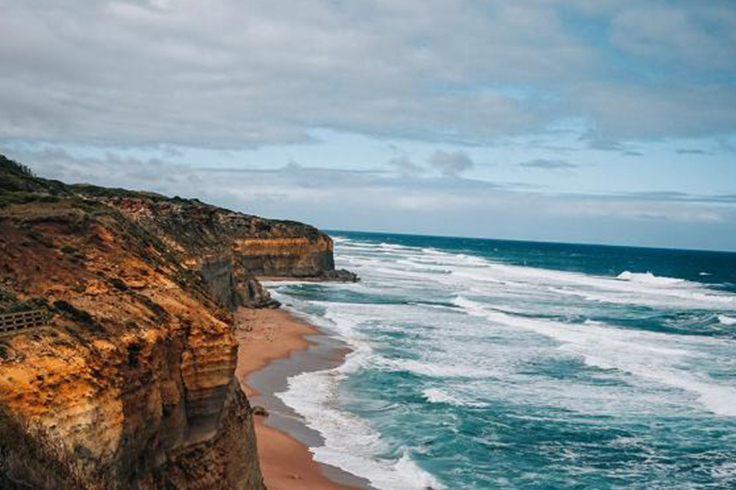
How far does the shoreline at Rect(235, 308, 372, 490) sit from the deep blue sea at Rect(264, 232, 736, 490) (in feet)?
1.97

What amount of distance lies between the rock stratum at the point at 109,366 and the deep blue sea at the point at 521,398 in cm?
789

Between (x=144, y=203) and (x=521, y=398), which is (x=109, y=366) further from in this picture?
(x=144, y=203)

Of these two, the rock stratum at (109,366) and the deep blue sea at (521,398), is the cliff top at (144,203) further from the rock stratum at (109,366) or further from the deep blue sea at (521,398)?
the deep blue sea at (521,398)

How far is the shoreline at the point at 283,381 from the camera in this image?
60.6ft

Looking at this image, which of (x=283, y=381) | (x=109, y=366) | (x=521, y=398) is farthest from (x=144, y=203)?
(x=109, y=366)

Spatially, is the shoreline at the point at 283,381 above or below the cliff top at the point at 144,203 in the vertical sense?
below

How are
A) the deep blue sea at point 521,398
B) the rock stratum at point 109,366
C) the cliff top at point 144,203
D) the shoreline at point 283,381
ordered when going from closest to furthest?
the rock stratum at point 109,366, the cliff top at point 144,203, the shoreline at point 283,381, the deep blue sea at point 521,398

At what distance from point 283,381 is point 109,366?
63.5 ft

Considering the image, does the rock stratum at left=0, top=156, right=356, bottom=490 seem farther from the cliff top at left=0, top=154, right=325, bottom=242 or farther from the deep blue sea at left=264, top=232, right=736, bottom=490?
the deep blue sea at left=264, top=232, right=736, bottom=490

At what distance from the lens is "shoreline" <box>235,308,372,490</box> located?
728 inches

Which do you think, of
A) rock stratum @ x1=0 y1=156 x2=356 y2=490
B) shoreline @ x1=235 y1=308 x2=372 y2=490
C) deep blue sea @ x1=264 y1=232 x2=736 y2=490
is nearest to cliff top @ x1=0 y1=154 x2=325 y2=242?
rock stratum @ x1=0 y1=156 x2=356 y2=490

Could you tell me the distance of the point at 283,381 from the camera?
94.6 ft

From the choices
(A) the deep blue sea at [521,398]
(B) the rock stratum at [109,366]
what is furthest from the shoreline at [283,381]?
(B) the rock stratum at [109,366]

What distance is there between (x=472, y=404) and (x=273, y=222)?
166 ft
